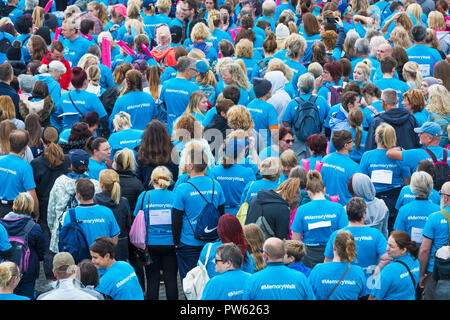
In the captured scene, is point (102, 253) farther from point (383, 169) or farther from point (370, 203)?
point (383, 169)

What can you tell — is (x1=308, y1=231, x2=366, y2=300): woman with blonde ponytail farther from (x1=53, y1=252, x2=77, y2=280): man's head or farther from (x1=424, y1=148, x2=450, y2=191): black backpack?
(x1=424, y1=148, x2=450, y2=191): black backpack

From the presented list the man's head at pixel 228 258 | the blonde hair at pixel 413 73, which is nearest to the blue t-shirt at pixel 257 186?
the man's head at pixel 228 258

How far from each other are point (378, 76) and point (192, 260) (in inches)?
215

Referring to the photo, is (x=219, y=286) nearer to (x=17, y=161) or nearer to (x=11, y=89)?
(x=17, y=161)

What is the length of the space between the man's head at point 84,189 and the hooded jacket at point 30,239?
2.05 feet

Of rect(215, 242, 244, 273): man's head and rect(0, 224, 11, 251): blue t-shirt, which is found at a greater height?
rect(215, 242, 244, 273): man's head

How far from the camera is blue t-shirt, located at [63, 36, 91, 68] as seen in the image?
532 inches

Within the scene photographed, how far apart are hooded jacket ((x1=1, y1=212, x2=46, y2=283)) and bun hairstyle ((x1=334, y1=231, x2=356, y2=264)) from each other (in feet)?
9.99

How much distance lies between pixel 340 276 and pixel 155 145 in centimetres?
318

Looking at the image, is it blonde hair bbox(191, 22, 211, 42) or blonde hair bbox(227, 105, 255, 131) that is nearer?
blonde hair bbox(227, 105, 255, 131)

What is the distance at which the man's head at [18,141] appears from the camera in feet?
28.6

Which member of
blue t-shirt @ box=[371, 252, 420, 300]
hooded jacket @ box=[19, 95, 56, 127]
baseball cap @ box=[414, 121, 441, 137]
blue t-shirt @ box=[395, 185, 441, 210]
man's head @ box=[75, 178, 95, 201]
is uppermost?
hooded jacket @ box=[19, 95, 56, 127]

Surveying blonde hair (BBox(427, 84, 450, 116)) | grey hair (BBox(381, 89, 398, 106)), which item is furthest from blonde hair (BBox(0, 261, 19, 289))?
blonde hair (BBox(427, 84, 450, 116))

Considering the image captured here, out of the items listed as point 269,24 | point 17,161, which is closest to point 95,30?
point 269,24
